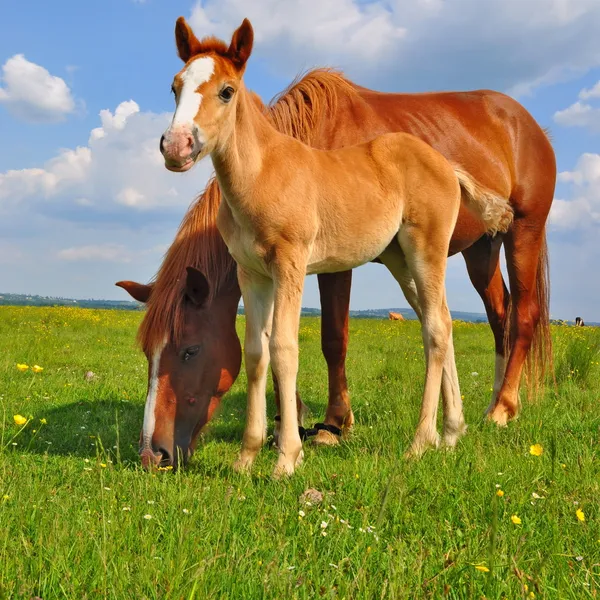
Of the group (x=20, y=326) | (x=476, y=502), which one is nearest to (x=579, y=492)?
(x=476, y=502)

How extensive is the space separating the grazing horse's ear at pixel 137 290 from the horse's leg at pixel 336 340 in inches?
60.8

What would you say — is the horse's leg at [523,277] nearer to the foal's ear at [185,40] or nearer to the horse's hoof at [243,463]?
the horse's hoof at [243,463]

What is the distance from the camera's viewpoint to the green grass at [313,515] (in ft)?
6.92

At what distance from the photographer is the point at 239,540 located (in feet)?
8.41

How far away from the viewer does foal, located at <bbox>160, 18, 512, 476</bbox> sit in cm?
331

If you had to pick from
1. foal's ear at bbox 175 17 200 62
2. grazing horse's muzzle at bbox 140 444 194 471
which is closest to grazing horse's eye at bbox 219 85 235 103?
foal's ear at bbox 175 17 200 62

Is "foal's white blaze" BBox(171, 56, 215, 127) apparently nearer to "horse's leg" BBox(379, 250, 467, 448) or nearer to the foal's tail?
"horse's leg" BBox(379, 250, 467, 448)

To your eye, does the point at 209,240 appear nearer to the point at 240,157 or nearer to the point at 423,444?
the point at 240,157

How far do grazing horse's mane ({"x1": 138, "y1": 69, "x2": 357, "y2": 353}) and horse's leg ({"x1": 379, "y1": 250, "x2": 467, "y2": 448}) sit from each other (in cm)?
133

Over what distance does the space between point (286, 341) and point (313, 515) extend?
1091mm

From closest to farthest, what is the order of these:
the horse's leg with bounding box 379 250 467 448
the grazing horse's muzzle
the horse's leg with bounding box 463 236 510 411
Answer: the grazing horse's muzzle < the horse's leg with bounding box 379 250 467 448 < the horse's leg with bounding box 463 236 510 411

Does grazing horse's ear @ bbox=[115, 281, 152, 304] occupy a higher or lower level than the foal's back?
lower

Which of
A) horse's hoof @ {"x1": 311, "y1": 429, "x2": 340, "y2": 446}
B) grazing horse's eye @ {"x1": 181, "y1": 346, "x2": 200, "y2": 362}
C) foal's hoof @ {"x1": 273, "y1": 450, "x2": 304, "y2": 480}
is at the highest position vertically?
grazing horse's eye @ {"x1": 181, "y1": 346, "x2": 200, "y2": 362}

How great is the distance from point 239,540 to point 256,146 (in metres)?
2.38
